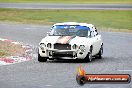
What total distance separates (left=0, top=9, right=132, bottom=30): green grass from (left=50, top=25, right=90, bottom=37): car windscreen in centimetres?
2161

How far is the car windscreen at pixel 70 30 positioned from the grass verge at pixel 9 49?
2.32 meters

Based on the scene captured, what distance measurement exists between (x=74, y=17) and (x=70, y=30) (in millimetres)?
29634

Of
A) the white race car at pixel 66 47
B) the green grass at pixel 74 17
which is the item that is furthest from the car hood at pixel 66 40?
the green grass at pixel 74 17

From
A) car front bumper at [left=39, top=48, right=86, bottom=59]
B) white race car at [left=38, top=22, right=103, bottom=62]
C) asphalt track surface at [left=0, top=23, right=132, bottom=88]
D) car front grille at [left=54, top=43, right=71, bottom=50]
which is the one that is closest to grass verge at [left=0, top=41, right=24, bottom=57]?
asphalt track surface at [left=0, top=23, right=132, bottom=88]

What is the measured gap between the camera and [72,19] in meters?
50.9

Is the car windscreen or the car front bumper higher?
the car windscreen

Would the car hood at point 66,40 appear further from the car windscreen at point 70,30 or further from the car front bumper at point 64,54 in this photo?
the car windscreen at point 70,30

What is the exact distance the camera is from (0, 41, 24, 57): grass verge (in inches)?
964

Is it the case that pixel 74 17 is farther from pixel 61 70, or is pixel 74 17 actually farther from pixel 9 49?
pixel 61 70

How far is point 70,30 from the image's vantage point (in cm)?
2286

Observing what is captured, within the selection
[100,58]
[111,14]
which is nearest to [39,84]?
→ [100,58]

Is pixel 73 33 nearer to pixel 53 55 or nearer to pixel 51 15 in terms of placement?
pixel 53 55

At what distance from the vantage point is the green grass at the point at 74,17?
48406 mm

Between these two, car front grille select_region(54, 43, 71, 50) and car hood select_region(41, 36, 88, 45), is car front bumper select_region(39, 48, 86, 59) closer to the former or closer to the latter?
car front grille select_region(54, 43, 71, 50)
